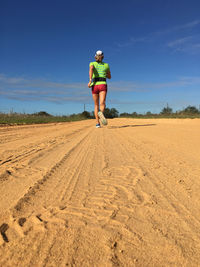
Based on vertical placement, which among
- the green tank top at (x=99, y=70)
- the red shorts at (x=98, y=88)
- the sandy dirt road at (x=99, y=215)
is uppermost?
the green tank top at (x=99, y=70)

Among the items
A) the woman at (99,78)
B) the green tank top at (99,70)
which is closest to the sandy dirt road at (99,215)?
the woman at (99,78)

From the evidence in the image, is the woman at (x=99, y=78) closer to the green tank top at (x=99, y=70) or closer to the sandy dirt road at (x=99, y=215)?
the green tank top at (x=99, y=70)

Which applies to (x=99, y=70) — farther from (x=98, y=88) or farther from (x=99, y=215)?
(x=99, y=215)

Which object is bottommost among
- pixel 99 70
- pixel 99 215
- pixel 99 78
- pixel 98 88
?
pixel 99 215

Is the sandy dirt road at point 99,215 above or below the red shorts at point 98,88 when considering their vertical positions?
below

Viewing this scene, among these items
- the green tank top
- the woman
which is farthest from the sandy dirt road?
the green tank top

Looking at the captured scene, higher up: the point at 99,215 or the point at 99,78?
the point at 99,78

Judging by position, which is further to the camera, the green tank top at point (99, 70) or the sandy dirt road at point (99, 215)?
the green tank top at point (99, 70)

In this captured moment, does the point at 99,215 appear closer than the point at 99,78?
Yes

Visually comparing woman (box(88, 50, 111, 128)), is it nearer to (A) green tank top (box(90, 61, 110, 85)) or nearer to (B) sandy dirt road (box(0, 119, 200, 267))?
(A) green tank top (box(90, 61, 110, 85))

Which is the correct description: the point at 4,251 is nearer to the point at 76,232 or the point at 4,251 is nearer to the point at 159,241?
the point at 76,232

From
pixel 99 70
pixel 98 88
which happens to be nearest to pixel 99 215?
pixel 98 88

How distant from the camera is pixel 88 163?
224 cm

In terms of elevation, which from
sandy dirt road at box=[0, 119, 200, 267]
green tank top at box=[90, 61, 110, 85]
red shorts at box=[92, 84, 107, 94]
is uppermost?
green tank top at box=[90, 61, 110, 85]
